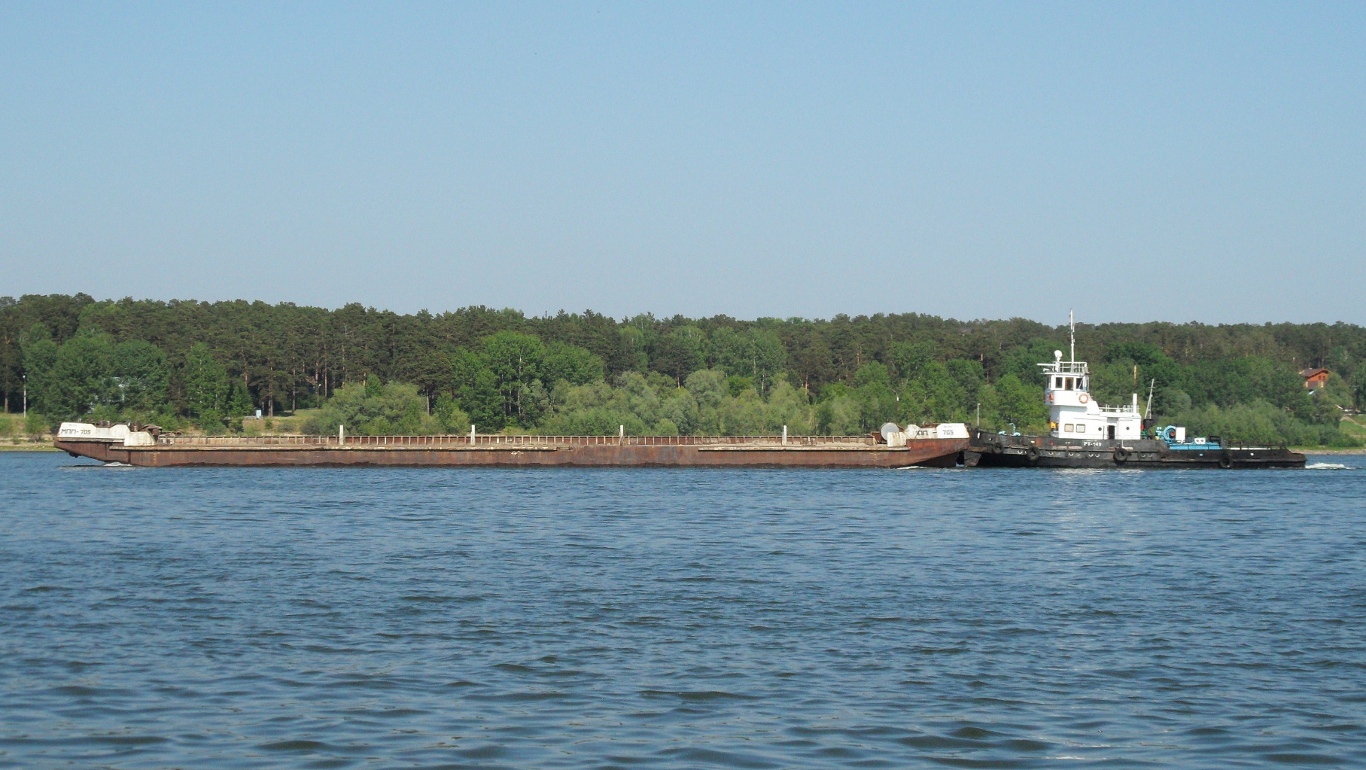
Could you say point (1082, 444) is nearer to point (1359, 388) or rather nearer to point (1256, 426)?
point (1256, 426)

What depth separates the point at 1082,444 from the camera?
6875cm

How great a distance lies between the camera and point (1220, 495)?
178 feet

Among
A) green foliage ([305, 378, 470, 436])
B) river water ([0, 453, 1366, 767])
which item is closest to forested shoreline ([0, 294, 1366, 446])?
green foliage ([305, 378, 470, 436])

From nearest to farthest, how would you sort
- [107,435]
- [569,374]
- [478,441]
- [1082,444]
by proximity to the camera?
[1082,444] → [107,435] → [478,441] → [569,374]

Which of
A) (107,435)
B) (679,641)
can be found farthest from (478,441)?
(679,641)

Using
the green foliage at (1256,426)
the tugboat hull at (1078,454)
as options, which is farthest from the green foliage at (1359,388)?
the tugboat hull at (1078,454)

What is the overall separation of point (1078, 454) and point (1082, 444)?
67 cm

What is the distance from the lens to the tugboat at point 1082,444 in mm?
68438

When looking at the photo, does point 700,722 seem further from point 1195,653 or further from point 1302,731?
point 1195,653

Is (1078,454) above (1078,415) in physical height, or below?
below

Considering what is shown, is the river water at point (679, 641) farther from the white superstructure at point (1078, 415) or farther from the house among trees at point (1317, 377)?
the house among trees at point (1317, 377)

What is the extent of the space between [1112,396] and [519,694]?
12947cm

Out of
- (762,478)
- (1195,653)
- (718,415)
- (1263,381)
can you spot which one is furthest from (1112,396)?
(1195,653)

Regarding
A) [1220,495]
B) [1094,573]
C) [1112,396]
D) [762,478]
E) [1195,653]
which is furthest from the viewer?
[1112,396]
